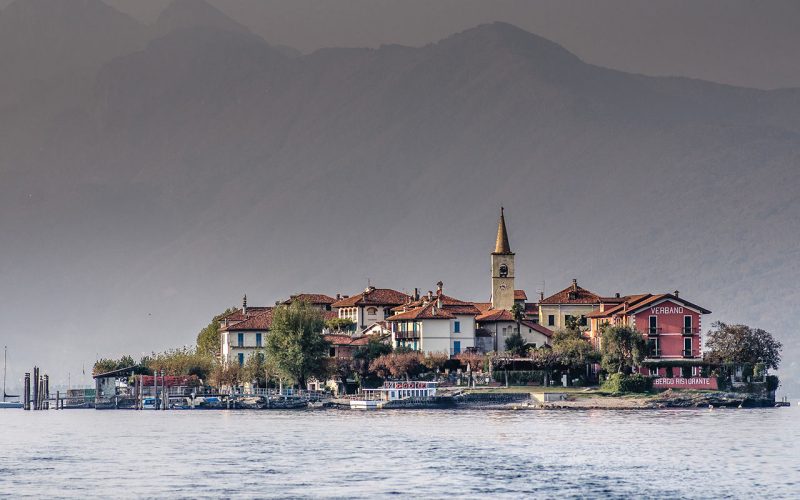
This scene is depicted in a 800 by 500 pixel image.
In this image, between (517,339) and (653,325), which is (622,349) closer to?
(653,325)

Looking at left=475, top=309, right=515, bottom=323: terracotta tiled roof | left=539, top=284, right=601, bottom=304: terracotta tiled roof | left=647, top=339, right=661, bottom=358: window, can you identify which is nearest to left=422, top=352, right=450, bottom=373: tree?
left=475, top=309, right=515, bottom=323: terracotta tiled roof

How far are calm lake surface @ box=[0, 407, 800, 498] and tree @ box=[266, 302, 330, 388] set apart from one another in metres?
26.6

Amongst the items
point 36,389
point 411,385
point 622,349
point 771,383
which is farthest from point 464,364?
point 36,389

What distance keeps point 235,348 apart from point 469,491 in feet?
357

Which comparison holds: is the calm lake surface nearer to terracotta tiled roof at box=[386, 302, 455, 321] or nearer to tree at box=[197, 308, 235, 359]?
terracotta tiled roof at box=[386, 302, 455, 321]

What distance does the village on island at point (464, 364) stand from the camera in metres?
145

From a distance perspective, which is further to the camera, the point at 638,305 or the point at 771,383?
the point at 638,305

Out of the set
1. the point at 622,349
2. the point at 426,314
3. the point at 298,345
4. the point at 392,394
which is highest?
the point at 426,314

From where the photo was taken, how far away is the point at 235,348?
564 ft

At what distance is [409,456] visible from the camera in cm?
8169

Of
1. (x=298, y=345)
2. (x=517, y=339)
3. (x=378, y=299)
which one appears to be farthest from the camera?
(x=378, y=299)

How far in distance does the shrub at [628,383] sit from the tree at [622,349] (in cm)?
232

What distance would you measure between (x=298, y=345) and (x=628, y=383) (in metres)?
32.4

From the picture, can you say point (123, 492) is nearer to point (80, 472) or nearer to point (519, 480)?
point (80, 472)
